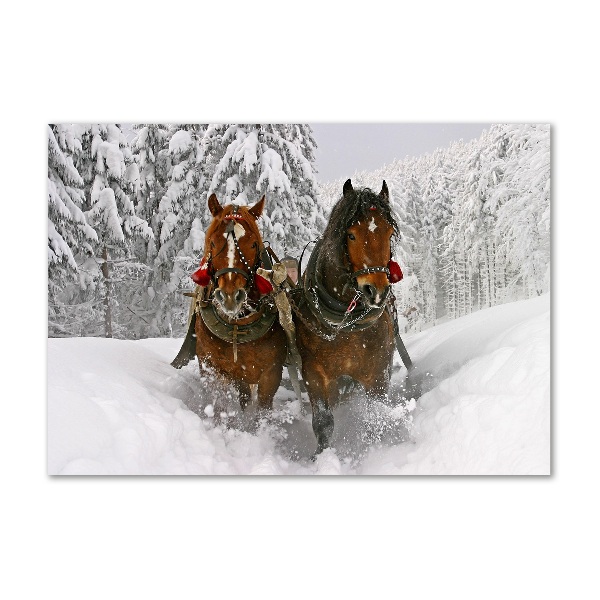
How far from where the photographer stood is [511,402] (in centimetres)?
394

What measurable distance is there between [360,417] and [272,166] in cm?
184

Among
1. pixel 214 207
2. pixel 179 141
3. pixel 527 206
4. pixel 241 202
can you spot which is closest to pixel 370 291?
pixel 214 207

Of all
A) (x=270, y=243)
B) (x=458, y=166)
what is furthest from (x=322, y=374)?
(x=458, y=166)

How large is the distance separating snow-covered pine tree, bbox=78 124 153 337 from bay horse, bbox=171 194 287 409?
22.9 inches

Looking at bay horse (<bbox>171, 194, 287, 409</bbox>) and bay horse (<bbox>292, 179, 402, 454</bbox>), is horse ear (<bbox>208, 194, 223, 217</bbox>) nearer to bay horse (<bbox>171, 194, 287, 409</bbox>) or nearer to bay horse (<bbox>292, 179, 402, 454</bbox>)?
bay horse (<bbox>171, 194, 287, 409</bbox>)

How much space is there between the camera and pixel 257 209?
3.88 meters

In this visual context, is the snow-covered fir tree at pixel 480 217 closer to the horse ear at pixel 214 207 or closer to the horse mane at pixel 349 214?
the horse mane at pixel 349 214

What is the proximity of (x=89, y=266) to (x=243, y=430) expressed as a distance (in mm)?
1563

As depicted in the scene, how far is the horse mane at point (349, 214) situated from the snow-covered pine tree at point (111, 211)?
1.40 metres

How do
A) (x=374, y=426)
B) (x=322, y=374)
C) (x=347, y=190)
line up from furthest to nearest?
(x=374, y=426), (x=322, y=374), (x=347, y=190)

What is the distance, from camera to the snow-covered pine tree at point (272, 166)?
163 inches

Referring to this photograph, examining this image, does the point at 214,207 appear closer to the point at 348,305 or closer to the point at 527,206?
the point at 348,305
